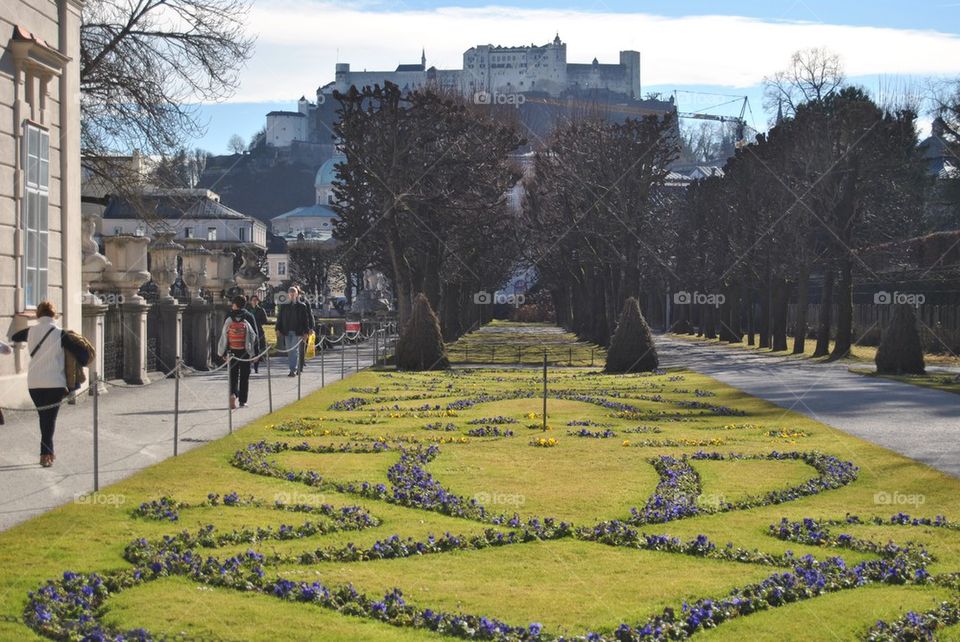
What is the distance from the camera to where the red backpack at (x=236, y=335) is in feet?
73.0

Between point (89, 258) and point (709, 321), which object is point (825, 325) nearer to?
point (709, 321)

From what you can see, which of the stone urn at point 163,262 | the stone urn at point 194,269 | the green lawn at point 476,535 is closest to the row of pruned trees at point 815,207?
the stone urn at point 194,269

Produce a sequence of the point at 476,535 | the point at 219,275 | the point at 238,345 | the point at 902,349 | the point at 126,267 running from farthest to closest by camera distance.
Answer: the point at 219,275 < the point at 902,349 < the point at 126,267 < the point at 238,345 < the point at 476,535

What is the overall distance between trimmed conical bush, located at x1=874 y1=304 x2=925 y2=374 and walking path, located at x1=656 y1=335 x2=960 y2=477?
961 mm

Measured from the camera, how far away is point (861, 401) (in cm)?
2514

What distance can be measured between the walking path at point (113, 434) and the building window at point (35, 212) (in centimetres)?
204

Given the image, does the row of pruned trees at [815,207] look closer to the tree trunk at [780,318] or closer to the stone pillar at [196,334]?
the tree trunk at [780,318]

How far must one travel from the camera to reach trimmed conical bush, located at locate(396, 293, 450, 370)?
35469mm

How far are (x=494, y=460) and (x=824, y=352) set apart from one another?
31971 mm

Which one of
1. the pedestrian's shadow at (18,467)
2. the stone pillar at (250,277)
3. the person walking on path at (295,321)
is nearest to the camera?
the pedestrian's shadow at (18,467)

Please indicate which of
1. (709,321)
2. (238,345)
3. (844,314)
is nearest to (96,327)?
(238,345)

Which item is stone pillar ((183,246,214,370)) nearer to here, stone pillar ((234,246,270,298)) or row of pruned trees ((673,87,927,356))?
stone pillar ((234,246,270,298))

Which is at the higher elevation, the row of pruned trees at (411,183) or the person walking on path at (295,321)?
the row of pruned trees at (411,183)

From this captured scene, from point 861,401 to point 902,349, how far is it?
380 inches
